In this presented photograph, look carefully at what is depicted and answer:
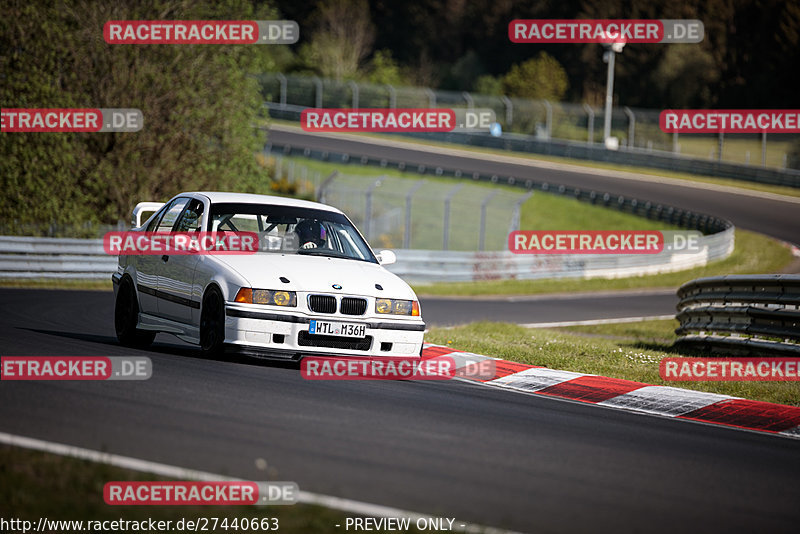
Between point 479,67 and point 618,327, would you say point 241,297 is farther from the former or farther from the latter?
point 479,67

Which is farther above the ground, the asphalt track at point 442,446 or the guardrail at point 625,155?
the guardrail at point 625,155

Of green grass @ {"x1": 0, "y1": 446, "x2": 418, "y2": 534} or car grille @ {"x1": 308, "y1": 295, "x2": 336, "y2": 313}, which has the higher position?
car grille @ {"x1": 308, "y1": 295, "x2": 336, "y2": 313}

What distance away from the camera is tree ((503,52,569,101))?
74.8 m

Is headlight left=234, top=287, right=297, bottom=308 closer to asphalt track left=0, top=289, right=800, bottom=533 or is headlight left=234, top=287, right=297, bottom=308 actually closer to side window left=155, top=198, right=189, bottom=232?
asphalt track left=0, top=289, right=800, bottom=533

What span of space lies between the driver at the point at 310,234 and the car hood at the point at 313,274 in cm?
33

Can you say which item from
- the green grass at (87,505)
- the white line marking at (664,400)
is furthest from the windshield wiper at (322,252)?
the green grass at (87,505)

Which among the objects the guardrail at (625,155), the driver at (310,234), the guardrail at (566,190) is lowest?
the driver at (310,234)

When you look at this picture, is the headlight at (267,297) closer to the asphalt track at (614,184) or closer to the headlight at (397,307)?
the headlight at (397,307)

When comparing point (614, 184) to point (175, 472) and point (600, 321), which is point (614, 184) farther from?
point (175, 472)

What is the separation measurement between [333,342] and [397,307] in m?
0.68

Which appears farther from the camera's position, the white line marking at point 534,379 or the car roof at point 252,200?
the car roof at point 252,200

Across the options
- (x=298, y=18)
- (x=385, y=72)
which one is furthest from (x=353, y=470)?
(x=298, y=18)

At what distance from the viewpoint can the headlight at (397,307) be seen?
9711 millimetres

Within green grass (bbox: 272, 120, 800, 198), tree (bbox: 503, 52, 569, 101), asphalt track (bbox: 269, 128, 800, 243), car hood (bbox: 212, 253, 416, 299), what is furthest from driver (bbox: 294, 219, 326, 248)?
tree (bbox: 503, 52, 569, 101)
